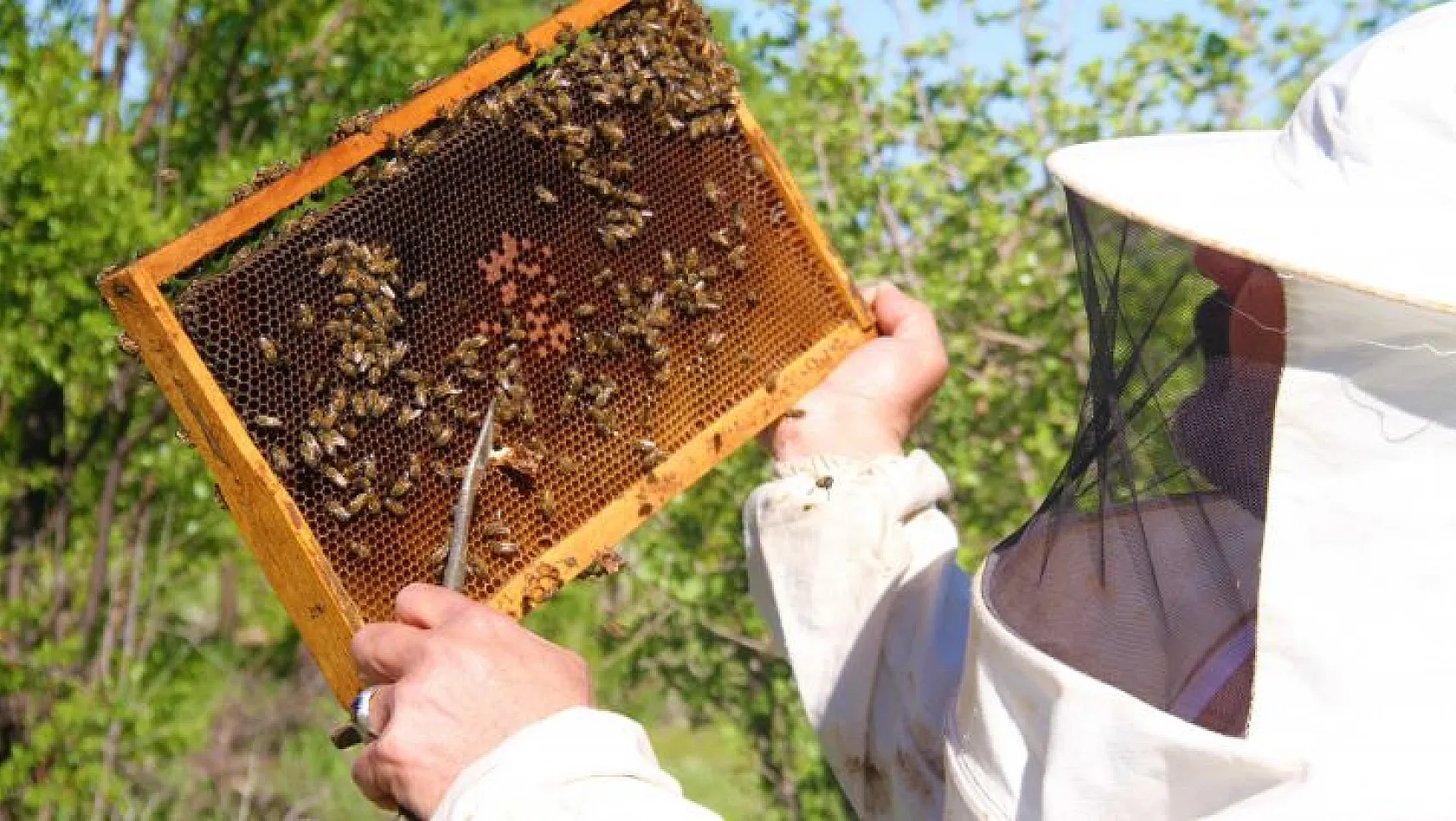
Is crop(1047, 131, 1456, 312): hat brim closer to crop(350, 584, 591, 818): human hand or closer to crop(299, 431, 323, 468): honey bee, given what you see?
crop(350, 584, 591, 818): human hand

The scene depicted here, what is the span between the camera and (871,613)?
295cm

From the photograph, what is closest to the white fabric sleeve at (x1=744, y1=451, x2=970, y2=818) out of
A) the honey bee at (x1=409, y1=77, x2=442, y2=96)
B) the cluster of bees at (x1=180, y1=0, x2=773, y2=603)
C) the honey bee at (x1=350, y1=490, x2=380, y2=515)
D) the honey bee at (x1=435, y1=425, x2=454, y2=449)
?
the cluster of bees at (x1=180, y1=0, x2=773, y2=603)

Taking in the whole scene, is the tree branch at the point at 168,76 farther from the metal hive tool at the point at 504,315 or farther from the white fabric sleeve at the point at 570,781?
the white fabric sleeve at the point at 570,781

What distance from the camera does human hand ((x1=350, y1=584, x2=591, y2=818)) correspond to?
2.17 metres

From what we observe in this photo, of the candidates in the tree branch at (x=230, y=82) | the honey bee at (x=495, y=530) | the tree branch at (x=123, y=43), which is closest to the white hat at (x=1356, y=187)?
the honey bee at (x=495, y=530)

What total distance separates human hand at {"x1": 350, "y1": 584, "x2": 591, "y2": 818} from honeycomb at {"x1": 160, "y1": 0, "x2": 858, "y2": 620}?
0.95 feet

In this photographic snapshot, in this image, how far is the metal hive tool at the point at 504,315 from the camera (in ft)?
8.32

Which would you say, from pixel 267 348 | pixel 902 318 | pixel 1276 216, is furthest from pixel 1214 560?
pixel 267 348

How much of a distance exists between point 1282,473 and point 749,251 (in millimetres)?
1511

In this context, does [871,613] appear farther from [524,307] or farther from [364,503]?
[364,503]

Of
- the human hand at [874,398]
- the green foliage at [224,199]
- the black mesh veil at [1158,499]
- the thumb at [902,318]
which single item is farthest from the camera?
the green foliage at [224,199]

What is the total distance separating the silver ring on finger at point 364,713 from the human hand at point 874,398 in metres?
1.04

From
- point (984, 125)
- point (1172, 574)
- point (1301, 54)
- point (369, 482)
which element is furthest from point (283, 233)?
point (1301, 54)

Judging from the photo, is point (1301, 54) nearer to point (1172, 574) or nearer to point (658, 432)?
point (658, 432)
